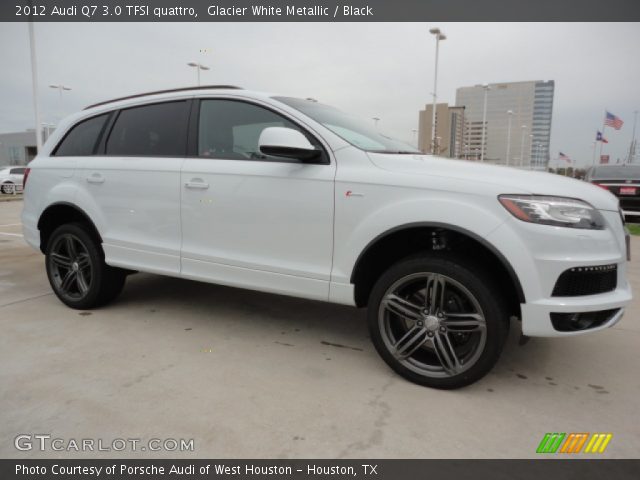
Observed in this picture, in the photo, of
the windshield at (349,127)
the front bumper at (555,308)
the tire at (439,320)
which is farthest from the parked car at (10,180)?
the front bumper at (555,308)

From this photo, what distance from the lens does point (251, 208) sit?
9.84 feet

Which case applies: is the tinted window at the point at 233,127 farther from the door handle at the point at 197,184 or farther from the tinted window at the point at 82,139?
the tinted window at the point at 82,139

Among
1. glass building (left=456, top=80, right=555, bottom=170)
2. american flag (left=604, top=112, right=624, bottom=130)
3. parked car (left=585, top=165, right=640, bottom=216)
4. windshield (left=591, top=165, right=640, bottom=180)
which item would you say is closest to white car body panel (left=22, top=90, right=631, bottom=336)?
parked car (left=585, top=165, right=640, bottom=216)

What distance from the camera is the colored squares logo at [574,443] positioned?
2049mm

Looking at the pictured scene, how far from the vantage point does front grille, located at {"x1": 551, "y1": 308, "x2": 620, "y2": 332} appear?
2291 millimetres

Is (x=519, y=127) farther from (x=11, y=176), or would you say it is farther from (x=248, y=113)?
(x=248, y=113)

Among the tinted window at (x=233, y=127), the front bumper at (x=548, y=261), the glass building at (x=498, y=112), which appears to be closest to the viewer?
the front bumper at (x=548, y=261)

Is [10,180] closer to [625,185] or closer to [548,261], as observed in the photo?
[625,185]

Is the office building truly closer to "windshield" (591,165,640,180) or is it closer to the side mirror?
"windshield" (591,165,640,180)

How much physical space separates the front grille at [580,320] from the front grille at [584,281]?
4.5 inches

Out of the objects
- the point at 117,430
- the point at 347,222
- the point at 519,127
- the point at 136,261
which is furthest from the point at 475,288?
the point at 519,127

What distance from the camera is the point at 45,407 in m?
2.33

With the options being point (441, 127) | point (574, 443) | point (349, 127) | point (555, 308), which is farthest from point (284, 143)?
point (441, 127)
